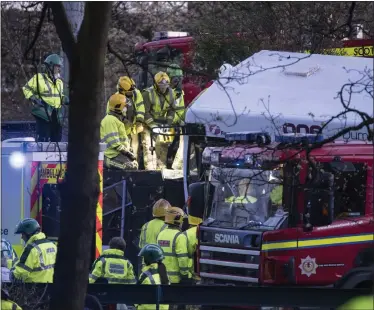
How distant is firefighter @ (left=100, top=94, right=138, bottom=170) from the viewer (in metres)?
13.9

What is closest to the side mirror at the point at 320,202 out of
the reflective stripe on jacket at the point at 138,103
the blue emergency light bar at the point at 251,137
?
the blue emergency light bar at the point at 251,137

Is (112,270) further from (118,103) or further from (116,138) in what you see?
(118,103)

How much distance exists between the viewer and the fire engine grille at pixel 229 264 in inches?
443

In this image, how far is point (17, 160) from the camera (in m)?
11.1

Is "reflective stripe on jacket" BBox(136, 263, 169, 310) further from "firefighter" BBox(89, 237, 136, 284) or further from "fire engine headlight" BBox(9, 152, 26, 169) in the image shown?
"fire engine headlight" BBox(9, 152, 26, 169)

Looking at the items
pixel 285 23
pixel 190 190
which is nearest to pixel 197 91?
pixel 285 23

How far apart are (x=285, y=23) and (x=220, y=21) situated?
1426 millimetres

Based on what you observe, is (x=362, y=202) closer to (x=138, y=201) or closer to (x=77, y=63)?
(x=138, y=201)

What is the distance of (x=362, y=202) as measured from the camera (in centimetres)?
1066

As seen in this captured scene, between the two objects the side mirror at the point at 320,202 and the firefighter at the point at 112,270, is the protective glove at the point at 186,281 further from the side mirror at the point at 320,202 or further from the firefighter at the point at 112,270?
the side mirror at the point at 320,202

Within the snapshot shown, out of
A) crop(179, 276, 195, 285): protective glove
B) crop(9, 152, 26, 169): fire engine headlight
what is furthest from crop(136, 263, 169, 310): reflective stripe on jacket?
crop(9, 152, 26, 169): fire engine headlight

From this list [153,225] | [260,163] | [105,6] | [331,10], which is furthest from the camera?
[331,10]

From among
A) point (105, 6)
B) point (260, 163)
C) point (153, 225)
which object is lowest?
point (153, 225)

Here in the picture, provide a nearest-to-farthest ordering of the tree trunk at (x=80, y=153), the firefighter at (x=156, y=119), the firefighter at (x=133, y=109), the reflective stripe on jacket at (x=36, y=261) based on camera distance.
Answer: the tree trunk at (x=80, y=153) < the reflective stripe on jacket at (x=36, y=261) < the firefighter at (x=156, y=119) < the firefighter at (x=133, y=109)
